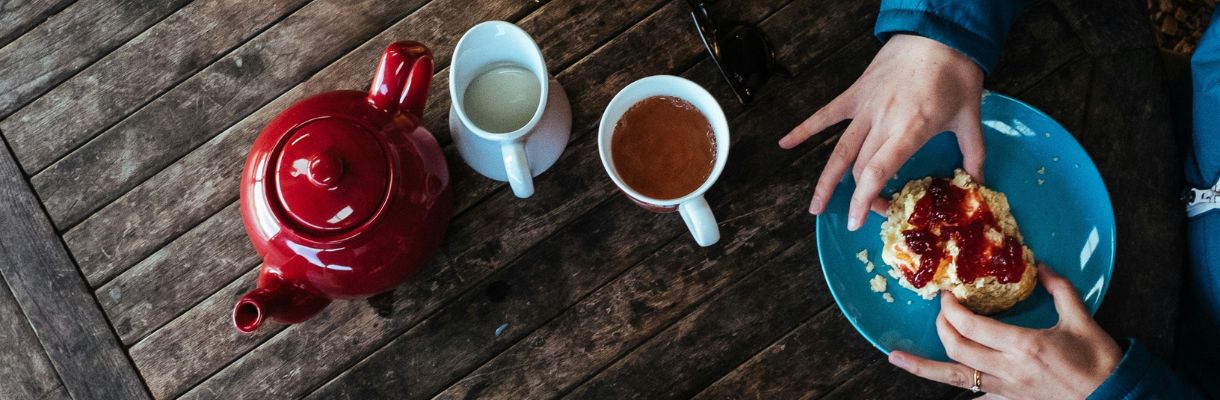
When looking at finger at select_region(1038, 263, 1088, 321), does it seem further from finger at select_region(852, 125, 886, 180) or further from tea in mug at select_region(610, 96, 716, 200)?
tea in mug at select_region(610, 96, 716, 200)

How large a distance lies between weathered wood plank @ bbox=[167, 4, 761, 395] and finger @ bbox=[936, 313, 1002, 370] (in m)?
0.57

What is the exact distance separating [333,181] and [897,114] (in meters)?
0.77

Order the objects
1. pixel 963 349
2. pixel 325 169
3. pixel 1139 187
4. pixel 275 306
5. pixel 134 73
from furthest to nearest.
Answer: pixel 134 73 < pixel 1139 187 < pixel 963 349 < pixel 275 306 < pixel 325 169

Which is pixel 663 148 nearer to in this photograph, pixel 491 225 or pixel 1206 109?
pixel 491 225

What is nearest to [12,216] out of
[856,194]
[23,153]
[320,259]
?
[23,153]

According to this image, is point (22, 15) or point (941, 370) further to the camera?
point (22, 15)

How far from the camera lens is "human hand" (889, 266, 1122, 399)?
1006 mm

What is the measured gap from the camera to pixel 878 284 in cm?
109

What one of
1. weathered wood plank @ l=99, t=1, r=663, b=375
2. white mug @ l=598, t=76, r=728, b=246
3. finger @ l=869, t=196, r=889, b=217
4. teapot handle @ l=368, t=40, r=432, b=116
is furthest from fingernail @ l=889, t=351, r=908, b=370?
teapot handle @ l=368, t=40, r=432, b=116

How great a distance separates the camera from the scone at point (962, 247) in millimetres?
1043

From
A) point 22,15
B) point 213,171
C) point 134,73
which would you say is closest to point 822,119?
point 213,171

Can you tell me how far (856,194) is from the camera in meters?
1.03

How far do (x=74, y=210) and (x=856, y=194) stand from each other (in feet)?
4.25

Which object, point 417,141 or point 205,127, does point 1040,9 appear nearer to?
point 417,141
